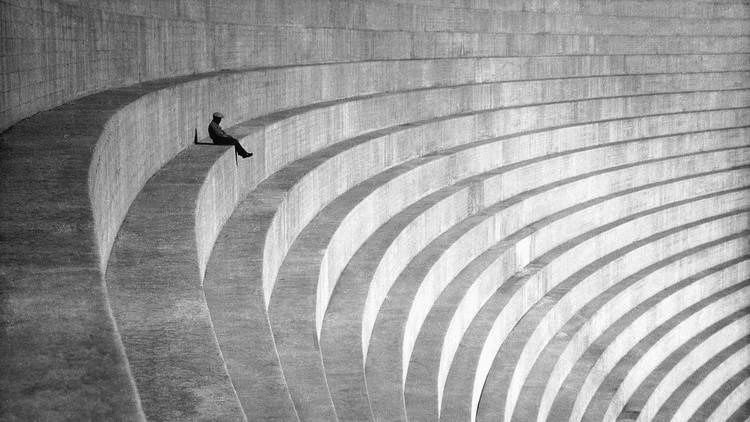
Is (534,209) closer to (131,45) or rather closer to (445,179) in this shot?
(445,179)

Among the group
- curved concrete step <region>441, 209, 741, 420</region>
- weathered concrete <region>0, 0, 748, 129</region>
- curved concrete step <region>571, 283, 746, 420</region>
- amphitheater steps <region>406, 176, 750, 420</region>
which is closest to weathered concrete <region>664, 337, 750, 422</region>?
curved concrete step <region>571, 283, 746, 420</region>

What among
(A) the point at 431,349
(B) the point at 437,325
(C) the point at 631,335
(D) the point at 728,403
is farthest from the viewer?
(D) the point at 728,403

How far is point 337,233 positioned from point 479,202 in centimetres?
516

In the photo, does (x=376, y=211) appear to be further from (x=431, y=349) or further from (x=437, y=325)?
(x=431, y=349)

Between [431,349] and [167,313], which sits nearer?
[167,313]

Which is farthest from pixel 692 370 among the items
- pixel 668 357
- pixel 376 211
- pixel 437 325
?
pixel 437 325

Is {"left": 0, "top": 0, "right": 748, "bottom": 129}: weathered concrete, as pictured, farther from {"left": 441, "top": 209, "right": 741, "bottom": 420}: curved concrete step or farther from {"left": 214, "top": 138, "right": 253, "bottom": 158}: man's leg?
{"left": 441, "top": 209, "right": 741, "bottom": 420}: curved concrete step

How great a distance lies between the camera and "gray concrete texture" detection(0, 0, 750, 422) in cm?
504

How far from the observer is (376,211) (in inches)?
472

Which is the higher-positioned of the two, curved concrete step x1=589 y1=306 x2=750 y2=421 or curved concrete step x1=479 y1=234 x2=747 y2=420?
curved concrete step x1=479 y1=234 x2=747 y2=420

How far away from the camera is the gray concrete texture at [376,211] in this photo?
5035 millimetres

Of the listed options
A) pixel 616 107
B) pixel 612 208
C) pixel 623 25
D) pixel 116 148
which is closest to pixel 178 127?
pixel 116 148

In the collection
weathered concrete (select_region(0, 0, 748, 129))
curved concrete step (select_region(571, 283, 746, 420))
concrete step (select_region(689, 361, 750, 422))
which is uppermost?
weathered concrete (select_region(0, 0, 748, 129))

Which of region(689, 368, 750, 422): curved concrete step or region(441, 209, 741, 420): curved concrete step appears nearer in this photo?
region(441, 209, 741, 420): curved concrete step
